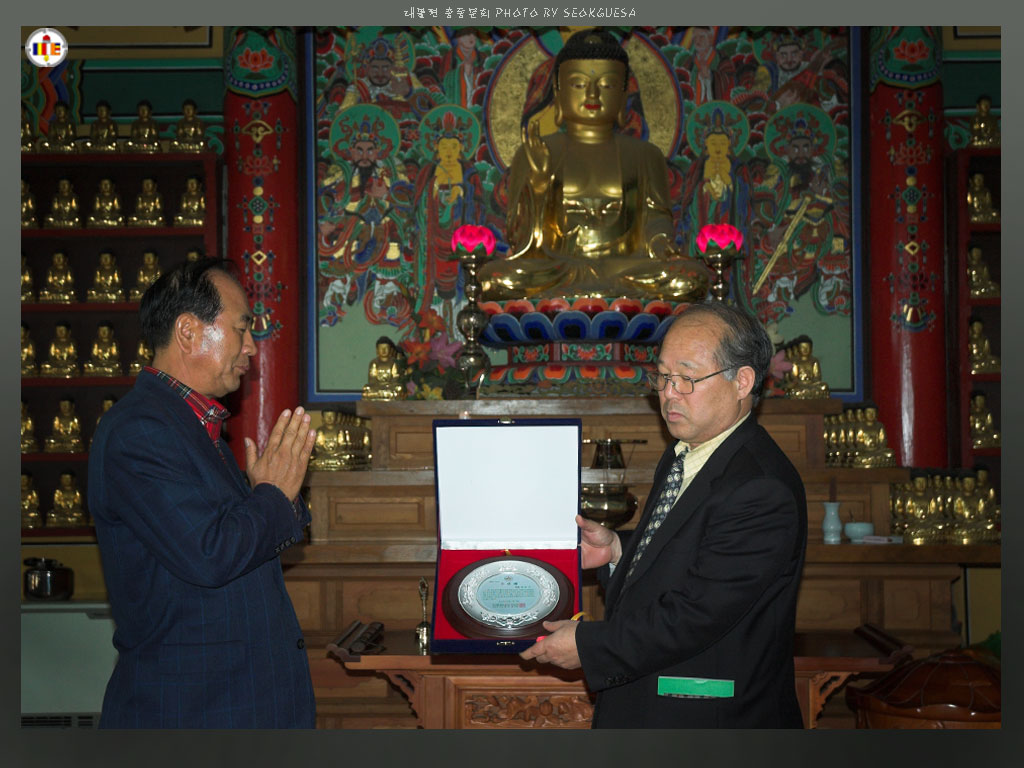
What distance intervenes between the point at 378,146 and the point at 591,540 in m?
3.70

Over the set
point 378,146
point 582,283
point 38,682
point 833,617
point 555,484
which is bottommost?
point 38,682

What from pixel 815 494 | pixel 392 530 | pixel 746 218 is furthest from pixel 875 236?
pixel 392 530

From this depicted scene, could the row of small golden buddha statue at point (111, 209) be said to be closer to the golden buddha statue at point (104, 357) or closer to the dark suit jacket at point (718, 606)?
the golden buddha statue at point (104, 357)

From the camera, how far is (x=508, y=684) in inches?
96.3

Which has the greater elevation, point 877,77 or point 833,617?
point 877,77

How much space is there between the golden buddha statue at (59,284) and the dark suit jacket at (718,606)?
393 centimetres

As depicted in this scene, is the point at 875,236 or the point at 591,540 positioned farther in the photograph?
the point at 875,236

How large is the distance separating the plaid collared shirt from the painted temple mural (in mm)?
3427

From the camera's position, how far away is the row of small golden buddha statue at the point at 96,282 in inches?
193

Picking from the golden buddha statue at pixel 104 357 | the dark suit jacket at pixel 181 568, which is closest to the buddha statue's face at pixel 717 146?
the golden buddha statue at pixel 104 357

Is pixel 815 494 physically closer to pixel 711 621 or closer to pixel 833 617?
pixel 833 617

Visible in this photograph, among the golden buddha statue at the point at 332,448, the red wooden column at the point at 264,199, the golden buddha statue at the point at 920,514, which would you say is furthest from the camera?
the red wooden column at the point at 264,199

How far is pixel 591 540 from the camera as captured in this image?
2016 millimetres

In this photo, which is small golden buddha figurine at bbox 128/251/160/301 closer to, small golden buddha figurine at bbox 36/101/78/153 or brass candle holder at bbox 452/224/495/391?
small golden buddha figurine at bbox 36/101/78/153
